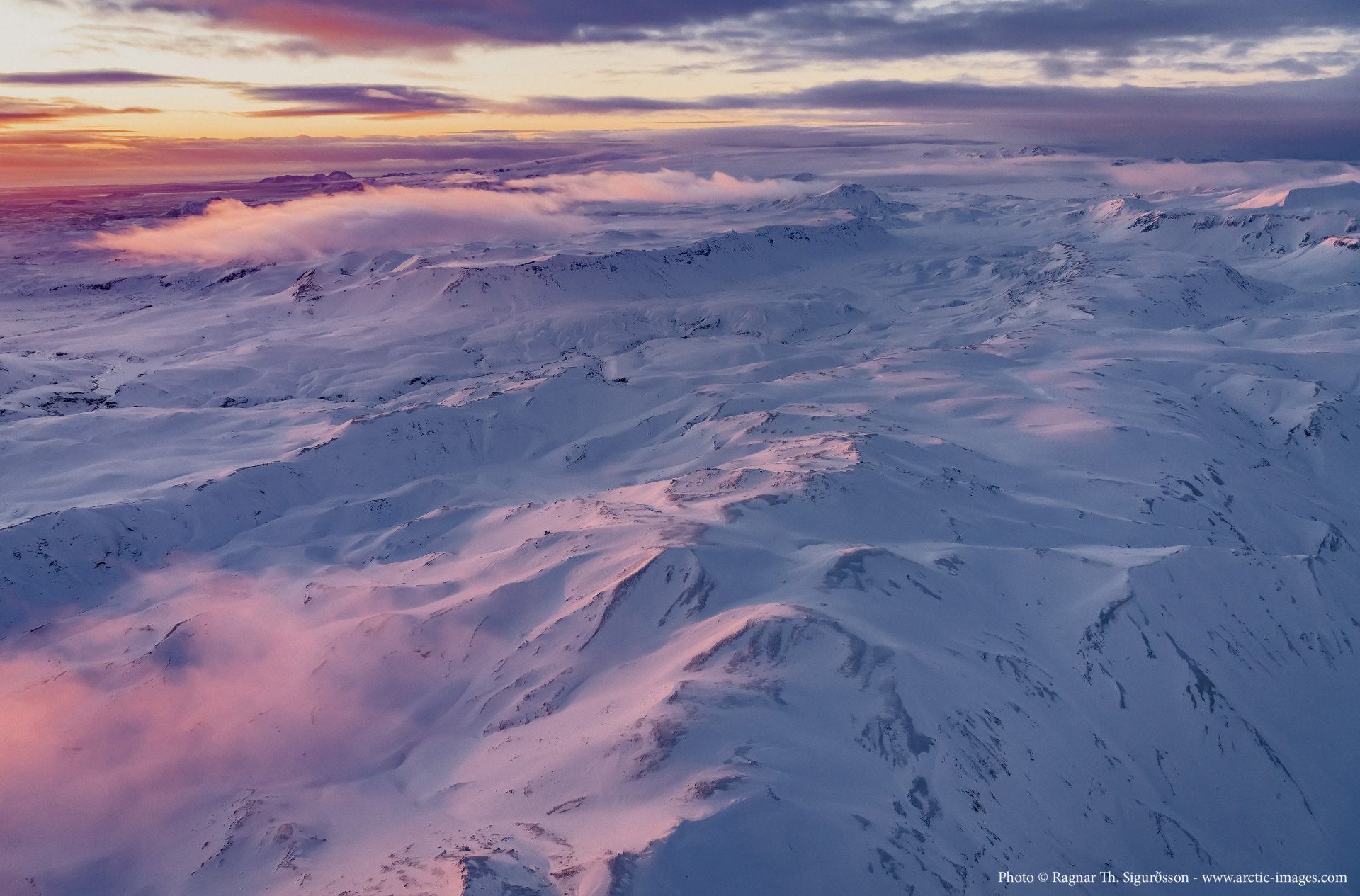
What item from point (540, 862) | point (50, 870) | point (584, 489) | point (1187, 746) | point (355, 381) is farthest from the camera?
point (355, 381)

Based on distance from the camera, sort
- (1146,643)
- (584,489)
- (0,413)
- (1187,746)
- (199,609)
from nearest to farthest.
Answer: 1. (1187,746)
2. (1146,643)
3. (199,609)
4. (584,489)
5. (0,413)

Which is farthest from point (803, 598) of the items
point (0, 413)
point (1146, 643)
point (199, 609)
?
point (0, 413)

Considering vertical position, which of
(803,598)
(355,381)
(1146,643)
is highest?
(803,598)

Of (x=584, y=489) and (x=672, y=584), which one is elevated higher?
(x=672, y=584)

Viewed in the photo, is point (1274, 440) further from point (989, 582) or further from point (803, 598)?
point (803, 598)

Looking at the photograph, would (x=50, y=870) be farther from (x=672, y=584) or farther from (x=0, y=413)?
(x=0, y=413)

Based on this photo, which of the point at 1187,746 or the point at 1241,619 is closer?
the point at 1187,746
